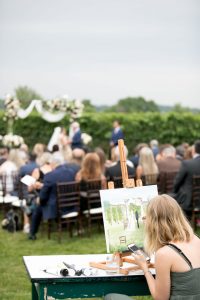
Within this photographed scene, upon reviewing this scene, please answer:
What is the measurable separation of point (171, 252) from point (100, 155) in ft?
22.8

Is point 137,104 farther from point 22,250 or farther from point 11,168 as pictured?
point 22,250

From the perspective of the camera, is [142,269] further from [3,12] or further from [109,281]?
[3,12]

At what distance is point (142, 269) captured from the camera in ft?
15.4

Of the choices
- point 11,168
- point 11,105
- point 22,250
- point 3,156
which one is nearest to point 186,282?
point 22,250

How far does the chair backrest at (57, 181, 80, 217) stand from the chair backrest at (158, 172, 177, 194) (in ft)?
5.08

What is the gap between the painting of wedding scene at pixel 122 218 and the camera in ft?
16.5

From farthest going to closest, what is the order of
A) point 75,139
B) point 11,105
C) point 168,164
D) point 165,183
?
point 75,139, point 11,105, point 168,164, point 165,183

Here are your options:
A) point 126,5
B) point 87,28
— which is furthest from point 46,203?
point 126,5

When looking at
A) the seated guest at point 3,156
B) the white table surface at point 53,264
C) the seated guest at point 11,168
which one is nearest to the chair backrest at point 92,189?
the seated guest at point 11,168

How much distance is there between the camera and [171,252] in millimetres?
4445

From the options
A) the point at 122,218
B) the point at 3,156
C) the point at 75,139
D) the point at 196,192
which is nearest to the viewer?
the point at 122,218

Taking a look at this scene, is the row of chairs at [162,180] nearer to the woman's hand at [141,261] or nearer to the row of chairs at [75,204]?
the row of chairs at [75,204]

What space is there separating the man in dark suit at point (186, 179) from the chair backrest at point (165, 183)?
835mm

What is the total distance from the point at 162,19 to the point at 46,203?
112ft
